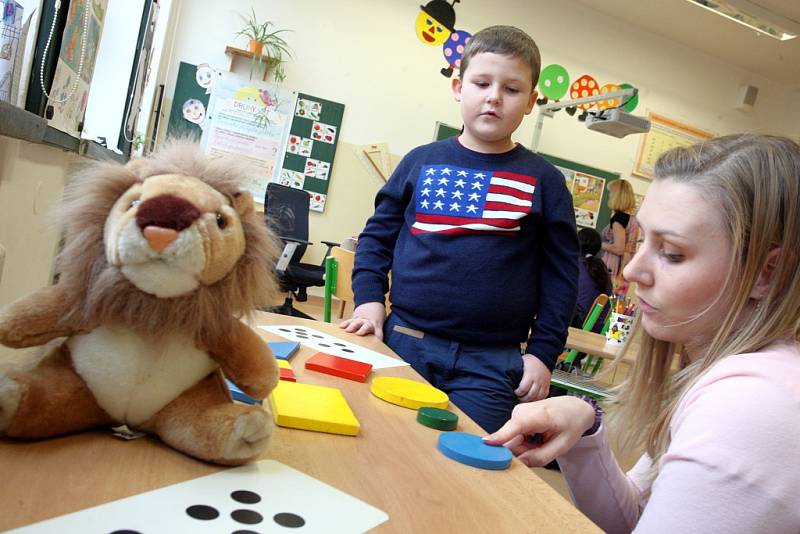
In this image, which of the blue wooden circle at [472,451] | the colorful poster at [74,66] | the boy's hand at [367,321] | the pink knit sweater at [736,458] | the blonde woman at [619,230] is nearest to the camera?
the pink knit sweater at [736,458]

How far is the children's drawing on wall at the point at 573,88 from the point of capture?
516 cm

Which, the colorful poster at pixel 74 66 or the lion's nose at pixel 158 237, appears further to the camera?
the colorful poster at pixel 74 66

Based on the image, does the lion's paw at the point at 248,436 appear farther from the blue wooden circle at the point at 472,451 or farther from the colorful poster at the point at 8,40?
the colorful poster at the point at 8,40

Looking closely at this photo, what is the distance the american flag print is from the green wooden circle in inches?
25.9

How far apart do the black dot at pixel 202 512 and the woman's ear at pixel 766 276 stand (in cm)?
58

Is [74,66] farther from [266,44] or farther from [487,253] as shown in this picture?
[266,44]

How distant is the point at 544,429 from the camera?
27.8 inches

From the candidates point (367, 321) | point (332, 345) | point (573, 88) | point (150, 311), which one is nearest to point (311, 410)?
point (150, 311)

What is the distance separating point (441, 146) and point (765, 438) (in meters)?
1.06

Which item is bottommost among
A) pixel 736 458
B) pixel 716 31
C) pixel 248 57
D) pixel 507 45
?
pixel 736 458

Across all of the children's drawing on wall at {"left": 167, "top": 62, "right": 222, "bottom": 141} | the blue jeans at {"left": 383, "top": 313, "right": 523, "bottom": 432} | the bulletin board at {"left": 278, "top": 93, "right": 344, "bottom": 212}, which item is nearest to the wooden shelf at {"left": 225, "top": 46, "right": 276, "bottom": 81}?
the children's drawing on wall at {"left": 167, "top": 62, "right": 222, "bottom": 141}

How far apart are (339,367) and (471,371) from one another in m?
0.46

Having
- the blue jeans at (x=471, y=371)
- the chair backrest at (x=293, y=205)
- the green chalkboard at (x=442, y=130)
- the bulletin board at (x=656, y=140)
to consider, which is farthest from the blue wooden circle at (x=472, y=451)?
the bulletin board at (x=656, y=140)

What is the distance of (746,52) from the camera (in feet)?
18.4
